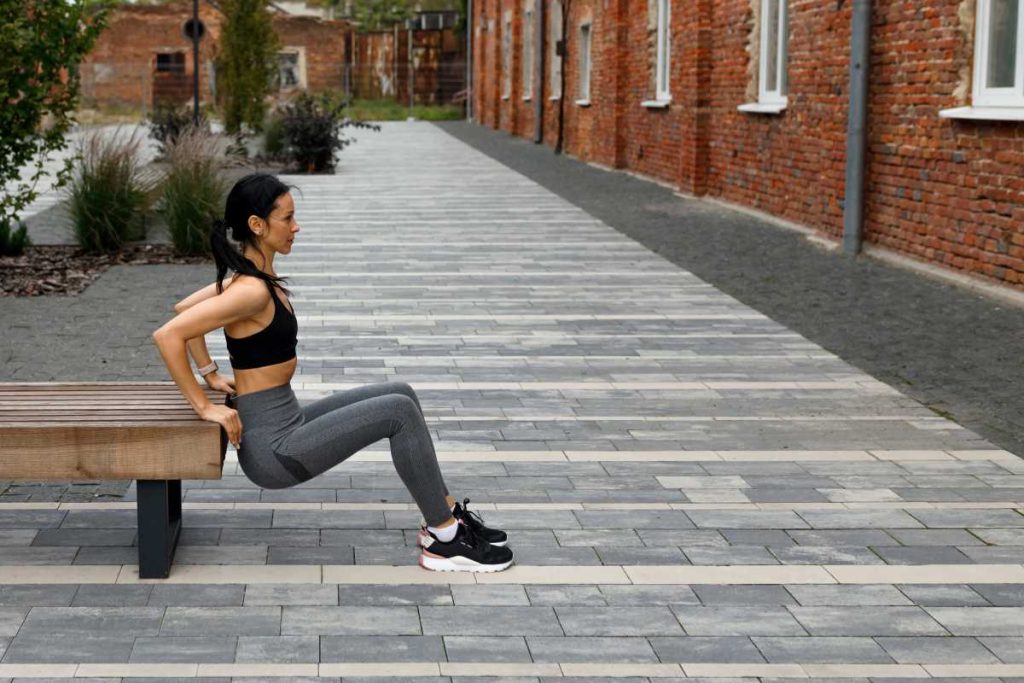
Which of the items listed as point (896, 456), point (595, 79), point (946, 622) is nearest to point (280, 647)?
point (946, 622)

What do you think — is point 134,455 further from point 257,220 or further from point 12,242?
point 12,242

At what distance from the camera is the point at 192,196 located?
13453 millimetres

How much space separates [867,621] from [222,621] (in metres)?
1.76

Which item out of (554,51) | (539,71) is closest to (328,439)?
(554,51)

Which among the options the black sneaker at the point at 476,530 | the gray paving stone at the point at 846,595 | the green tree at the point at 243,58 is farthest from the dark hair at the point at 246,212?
the green tree at the point at 243,58

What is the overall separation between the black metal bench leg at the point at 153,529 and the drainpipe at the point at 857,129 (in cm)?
982

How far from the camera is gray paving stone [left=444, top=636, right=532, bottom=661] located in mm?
3943

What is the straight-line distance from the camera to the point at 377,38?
69875 millimetres

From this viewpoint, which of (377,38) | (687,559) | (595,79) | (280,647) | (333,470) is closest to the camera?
(280,647)

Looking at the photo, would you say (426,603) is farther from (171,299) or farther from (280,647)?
(171,299)

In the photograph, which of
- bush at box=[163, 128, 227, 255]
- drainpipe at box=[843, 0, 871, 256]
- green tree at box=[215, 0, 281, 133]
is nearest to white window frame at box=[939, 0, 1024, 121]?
drainpipe at box=[843, 0, 871, 256]

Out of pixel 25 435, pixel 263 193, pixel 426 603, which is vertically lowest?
pixel 426 603

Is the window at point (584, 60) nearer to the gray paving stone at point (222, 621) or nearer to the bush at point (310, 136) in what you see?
the bush at point (310, 136)

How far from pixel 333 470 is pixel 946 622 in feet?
8.51
